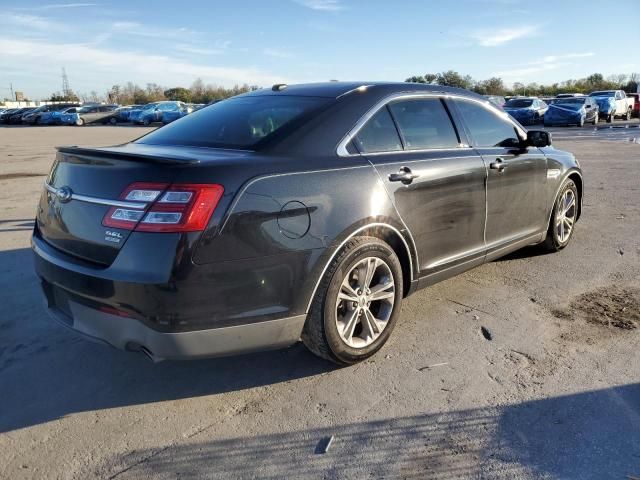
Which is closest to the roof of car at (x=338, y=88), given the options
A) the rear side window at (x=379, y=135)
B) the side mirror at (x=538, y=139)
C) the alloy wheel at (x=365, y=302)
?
the rear side window at (x=379, y=135)

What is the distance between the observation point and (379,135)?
352 centimetres

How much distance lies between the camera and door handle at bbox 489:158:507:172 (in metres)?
4.24

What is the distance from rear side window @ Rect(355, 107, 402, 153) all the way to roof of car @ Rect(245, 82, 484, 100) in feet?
0.68

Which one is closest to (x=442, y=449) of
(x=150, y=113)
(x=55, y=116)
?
(x=150, y=113)

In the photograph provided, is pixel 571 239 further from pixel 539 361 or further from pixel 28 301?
pixel 28 301

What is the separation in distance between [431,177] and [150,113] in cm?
3915

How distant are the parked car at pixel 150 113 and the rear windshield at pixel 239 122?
125 ft

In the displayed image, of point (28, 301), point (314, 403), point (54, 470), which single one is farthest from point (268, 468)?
point (28, 301)

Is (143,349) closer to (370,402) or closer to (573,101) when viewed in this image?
(370,402)

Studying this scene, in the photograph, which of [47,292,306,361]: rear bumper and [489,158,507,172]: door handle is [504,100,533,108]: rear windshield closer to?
[489,158,507,172]: door handle

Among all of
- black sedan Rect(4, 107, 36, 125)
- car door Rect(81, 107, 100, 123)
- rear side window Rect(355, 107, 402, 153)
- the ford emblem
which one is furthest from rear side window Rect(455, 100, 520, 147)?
black sedan Rect(4, 107, 36, 125)

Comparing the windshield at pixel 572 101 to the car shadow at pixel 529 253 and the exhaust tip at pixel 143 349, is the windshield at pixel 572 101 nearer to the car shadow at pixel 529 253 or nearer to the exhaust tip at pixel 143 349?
the car shadow at pixel 529 253

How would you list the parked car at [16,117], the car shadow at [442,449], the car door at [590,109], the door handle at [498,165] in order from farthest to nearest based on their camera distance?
the parked car at [16,117]
the car door at [590,109]
the door handle at [498,165]
the car shadow at [442,449]

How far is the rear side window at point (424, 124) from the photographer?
147 inches
